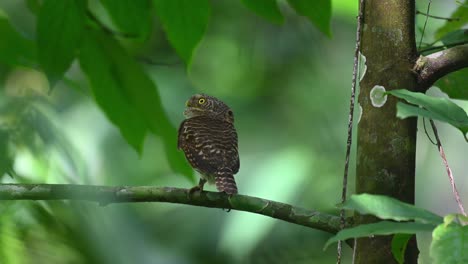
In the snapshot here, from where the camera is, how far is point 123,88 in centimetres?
264

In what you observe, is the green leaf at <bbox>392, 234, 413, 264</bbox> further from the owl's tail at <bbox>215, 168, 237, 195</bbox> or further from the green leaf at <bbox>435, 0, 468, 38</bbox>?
the owl's tail at <bbox>215, 168, 237, 195</bbox>

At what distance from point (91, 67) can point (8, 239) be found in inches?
38.2

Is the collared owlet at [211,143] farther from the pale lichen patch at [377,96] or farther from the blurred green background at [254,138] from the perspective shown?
the pale lichen patch at [377,96]

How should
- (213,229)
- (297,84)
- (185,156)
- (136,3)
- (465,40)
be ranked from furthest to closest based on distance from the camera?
(297,84) → (213,229) → (185,156) → (136,3) → (465,40)

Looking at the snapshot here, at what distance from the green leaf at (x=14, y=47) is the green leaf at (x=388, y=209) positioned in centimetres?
175

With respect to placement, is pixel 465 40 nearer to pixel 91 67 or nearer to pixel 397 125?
pixel 397 125

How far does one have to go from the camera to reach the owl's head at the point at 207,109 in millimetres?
3553

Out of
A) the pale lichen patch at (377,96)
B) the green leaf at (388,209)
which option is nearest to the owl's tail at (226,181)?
the pale lichen patch at (377,96)

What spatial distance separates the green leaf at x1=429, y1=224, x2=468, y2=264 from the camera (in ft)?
3.97

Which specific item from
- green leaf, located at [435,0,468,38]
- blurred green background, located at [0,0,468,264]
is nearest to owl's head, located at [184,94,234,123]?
blurred green background, located at [0,0,468,264]

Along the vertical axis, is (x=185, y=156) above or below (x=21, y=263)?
above

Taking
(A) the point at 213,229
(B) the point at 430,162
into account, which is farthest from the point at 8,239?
(B) the point at 430,162

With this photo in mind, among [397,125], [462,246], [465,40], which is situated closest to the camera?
[462,246]

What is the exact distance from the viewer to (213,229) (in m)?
5.82
